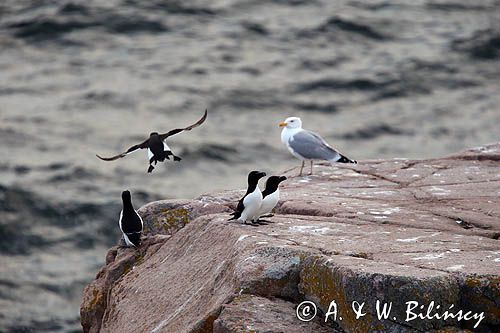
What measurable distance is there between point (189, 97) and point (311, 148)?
11.3 m

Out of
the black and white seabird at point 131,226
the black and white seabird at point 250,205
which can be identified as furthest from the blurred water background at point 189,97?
the black and white seabird at point 250,205

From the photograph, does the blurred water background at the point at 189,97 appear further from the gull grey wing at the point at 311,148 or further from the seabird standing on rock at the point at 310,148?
the gull grey wing at the point at 311,148

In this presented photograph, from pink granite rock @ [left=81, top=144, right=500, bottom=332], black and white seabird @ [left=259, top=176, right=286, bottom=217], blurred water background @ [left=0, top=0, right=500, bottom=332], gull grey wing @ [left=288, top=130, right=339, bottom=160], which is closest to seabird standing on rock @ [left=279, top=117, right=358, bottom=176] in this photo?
gull grey wing @ [left=288, top=130, right=339, bottom=160]

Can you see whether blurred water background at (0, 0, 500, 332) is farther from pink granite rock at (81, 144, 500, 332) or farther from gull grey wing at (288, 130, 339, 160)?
pink granite rock at (81, 144, 500, 332)

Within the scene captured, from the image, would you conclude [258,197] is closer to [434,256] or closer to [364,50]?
[434,256]

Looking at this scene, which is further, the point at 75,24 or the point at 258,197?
the point at 75,24

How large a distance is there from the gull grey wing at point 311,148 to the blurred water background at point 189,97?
5.11 m

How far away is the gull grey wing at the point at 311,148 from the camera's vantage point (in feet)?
37.1

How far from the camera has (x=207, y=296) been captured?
706 centimetres

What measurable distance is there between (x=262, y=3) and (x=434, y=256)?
73.7ft

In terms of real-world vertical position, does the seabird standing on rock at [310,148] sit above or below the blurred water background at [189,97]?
above

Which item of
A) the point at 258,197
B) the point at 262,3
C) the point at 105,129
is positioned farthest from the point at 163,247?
the point at 262,3

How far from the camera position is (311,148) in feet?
37.6

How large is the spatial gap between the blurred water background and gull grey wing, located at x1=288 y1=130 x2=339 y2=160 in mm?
5105
